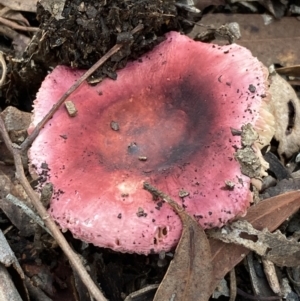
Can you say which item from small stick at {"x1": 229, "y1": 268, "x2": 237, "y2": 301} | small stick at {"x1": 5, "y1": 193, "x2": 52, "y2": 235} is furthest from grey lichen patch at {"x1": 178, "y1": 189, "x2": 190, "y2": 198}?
small stick at {"x1": 5, "y1": 193, "x2": 52, "y2": 235}

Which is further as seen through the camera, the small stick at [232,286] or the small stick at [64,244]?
the small stick at [232,286]

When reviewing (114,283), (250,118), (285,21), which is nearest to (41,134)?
(114,283)

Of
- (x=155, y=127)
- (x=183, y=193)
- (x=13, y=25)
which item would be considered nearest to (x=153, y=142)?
(x=155, y=127)

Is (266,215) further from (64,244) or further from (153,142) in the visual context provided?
(64,244)

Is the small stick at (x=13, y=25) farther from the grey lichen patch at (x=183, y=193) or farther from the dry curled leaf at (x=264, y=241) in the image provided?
the dry curled leaf at (x=264, y=241)

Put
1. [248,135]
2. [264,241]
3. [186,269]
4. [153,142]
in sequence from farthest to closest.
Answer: [153,142]
[264,241]
[248,135]
[186,269]

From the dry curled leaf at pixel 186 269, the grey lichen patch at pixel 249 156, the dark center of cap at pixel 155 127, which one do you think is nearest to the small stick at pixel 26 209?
the dark center of cap at pixel 155 127
